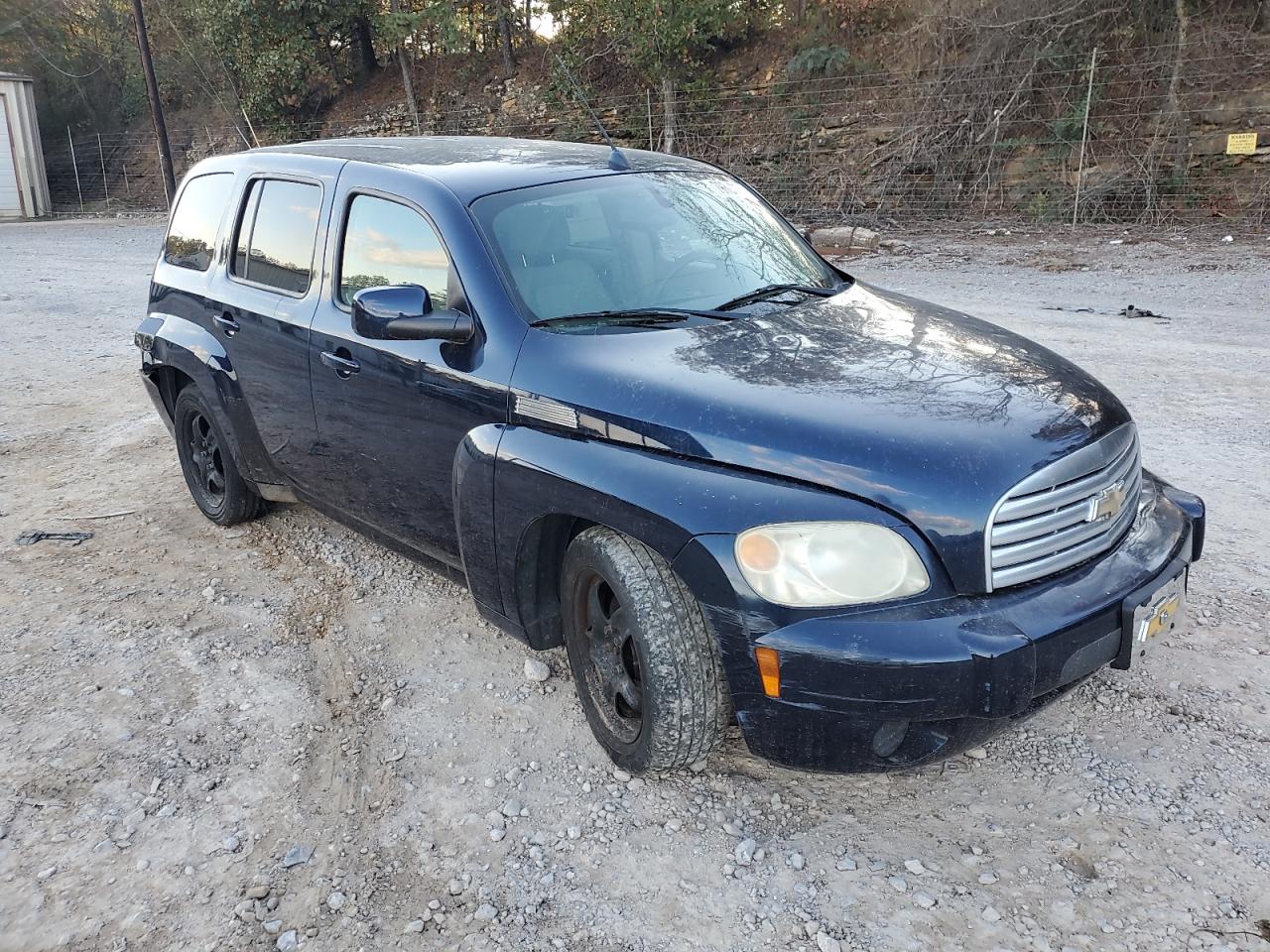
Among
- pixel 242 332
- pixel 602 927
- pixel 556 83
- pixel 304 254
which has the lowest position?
pixel 602 927

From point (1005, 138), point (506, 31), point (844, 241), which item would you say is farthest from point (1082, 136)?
point (506, 31)

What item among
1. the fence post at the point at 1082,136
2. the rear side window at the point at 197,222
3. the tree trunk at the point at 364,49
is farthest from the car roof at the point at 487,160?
the tree trunk at the point at 364,49

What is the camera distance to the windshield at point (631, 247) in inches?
136

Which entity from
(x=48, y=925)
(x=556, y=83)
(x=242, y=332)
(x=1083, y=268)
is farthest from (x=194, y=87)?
(x=48, y=925)

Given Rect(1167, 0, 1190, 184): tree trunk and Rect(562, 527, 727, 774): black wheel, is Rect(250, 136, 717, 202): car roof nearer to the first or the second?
Rect(562, 527, 727, 774): black wheel

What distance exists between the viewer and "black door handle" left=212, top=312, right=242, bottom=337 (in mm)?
4527

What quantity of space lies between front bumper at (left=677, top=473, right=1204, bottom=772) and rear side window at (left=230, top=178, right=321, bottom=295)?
7.93 ft

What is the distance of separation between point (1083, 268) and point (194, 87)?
94.4 ft

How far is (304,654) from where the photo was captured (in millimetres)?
3979

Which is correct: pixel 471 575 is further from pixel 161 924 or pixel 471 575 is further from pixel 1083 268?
pixel 1083 268

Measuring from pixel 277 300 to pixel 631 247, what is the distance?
5.34ft

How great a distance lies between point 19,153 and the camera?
2973 cm

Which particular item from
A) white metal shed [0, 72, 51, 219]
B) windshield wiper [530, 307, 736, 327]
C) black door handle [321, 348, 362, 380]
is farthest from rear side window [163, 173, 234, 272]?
white metal shed [0, 72, 51, 219]

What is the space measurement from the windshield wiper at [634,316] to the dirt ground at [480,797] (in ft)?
4.32
